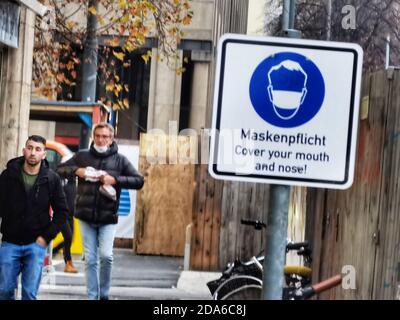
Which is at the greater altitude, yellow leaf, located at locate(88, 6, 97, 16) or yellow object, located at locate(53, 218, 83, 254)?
yellow leaf, located at locate(88, 6, 97, 16)

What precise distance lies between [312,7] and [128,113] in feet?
18.2

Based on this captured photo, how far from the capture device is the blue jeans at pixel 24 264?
8.05 meters

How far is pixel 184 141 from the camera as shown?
58.5ft

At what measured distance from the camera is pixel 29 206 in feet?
26.4

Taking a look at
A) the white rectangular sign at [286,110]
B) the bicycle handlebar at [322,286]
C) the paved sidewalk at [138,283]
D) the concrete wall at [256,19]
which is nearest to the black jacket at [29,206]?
the paved sidewalk at [138,283]

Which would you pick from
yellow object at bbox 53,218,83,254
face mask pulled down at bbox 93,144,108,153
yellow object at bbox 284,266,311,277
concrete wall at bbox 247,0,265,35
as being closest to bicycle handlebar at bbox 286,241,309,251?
yellow object at bbox 284,266,311,277

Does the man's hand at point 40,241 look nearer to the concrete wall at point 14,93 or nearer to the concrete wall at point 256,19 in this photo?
the concrete wall at point 14,93

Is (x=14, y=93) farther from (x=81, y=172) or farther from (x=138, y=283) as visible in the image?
(x=138, y=283)

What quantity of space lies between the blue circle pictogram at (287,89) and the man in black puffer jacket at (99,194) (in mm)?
6108

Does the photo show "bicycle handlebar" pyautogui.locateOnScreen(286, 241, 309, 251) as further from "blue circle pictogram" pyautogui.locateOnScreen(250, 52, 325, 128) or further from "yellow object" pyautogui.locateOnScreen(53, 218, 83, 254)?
"yellow object" pyautogui.locateOnScreen(53, 218, 83, 254)

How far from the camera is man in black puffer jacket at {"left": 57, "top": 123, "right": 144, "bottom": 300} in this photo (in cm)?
944

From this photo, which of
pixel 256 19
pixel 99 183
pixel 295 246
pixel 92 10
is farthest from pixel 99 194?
pixel 256 19
